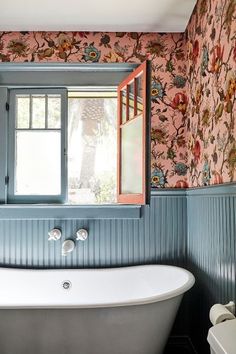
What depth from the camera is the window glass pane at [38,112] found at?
2.92m

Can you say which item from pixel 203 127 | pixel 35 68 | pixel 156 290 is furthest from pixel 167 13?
pixel 156 290

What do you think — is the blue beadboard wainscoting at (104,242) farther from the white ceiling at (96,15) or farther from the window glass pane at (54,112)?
the white ceiling at (96,15)

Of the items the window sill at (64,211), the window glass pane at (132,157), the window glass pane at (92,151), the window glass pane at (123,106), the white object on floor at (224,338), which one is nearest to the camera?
the white object on floor at (224,338)

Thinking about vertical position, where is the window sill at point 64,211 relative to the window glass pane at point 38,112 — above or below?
below

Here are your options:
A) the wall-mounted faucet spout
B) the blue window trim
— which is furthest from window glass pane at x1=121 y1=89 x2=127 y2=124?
the wall-mounted faucet spout

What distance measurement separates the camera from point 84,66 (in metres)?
2.78

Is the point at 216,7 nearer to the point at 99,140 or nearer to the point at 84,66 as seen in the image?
the point at 84,66

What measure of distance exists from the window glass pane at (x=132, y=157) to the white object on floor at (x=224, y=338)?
1395mm

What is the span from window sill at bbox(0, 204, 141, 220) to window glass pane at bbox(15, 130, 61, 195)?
233 millimetres

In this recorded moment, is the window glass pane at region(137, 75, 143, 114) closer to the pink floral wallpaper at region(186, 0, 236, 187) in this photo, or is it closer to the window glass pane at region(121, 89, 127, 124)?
the window glass pane at region(121, 89, 127, 124)

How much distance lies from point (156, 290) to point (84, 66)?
178 cm

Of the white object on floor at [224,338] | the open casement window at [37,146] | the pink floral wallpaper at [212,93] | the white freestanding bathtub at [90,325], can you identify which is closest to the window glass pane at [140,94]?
the pink floral wallpaper at [212,93]

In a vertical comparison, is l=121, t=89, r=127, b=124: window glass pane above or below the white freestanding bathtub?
above

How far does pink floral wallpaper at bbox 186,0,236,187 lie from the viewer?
175 centimetres
